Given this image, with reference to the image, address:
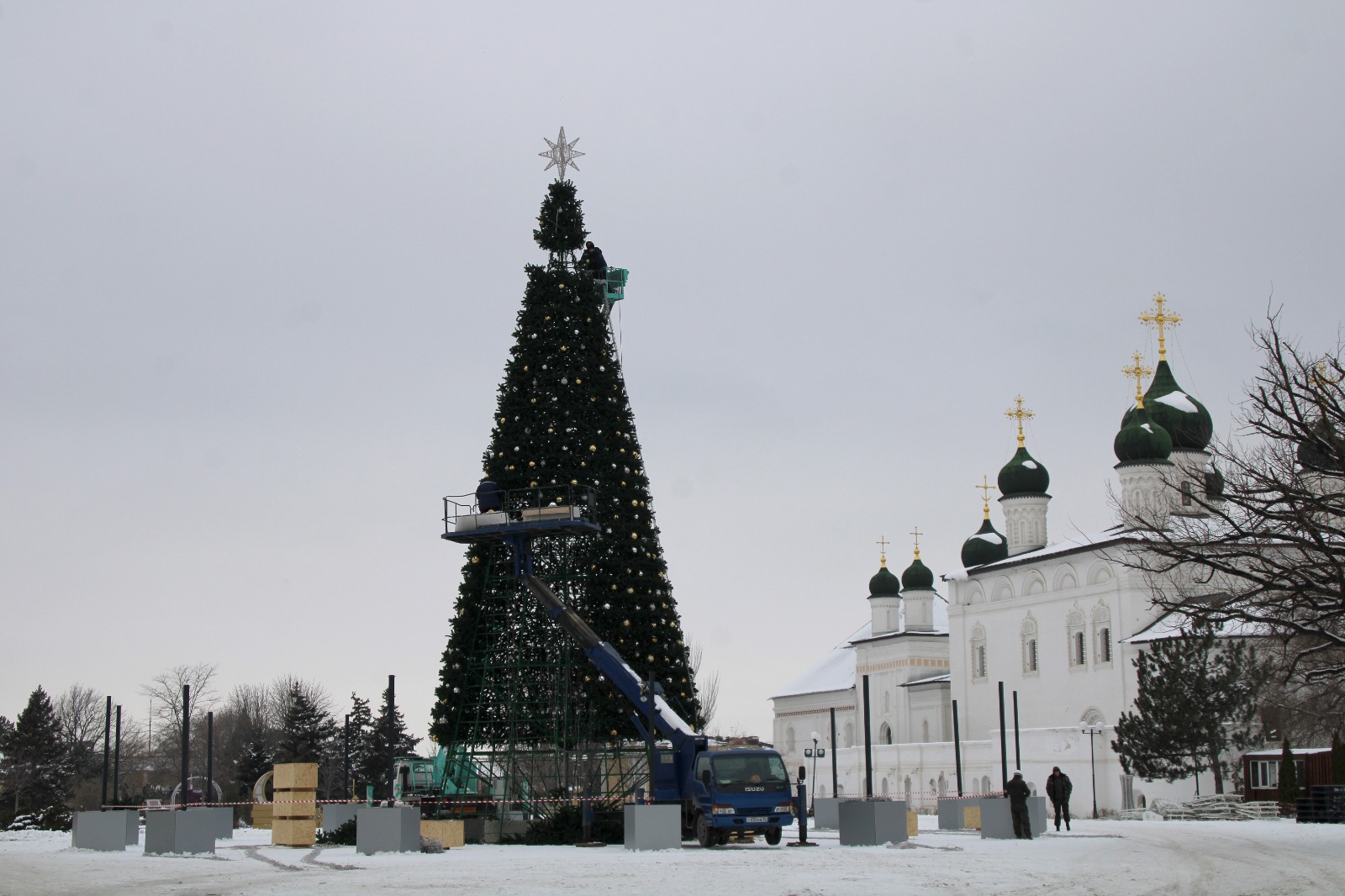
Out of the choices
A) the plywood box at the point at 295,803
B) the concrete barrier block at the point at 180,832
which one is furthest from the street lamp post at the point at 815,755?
the concrete barrier block at the point at 180,832

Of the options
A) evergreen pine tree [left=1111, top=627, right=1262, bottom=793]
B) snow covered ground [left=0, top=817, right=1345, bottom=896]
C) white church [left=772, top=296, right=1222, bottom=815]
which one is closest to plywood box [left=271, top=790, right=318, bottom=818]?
snow covered ground [left=0, top=817, right=1345, bottom=896]

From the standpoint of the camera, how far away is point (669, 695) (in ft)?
91.7

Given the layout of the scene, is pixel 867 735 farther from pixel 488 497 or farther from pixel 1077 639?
pixel 1077 639

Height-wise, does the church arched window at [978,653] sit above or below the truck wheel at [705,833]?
above

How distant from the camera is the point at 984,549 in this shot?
61.3 m

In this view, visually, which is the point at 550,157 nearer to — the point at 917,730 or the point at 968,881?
the point at 968,881

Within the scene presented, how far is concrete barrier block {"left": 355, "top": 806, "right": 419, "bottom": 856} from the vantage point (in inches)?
848

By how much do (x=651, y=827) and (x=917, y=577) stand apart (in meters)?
49.7

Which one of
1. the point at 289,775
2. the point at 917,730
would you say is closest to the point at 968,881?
the point at 289,775

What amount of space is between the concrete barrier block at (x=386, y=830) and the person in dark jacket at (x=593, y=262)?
12.8 m

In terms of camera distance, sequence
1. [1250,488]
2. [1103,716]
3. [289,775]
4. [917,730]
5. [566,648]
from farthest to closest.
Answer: [917,730]
[1103,716]
[566,648]
[289,775]
[1250,488]

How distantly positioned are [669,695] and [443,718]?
433 centimetres

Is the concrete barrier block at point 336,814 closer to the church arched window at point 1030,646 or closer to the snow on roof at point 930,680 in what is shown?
the church arched window at point 1030,646

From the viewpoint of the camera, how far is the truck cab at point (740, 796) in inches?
896
